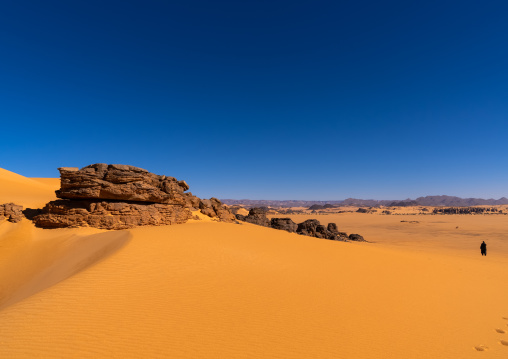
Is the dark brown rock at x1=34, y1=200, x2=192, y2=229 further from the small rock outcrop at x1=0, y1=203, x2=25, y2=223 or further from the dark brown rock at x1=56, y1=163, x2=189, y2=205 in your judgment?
the small rock outcrop at x1=0, y1=203, x2=25, y2=223

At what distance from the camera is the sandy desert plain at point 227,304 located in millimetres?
4559

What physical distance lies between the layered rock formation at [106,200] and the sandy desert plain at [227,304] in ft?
6.02

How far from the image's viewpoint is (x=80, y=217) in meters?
13.4

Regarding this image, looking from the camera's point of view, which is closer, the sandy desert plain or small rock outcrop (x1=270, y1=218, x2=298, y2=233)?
the sandy desert plain

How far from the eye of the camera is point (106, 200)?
1423 centimetres

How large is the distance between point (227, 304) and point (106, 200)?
11238mm

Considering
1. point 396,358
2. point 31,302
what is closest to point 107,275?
point 31,302

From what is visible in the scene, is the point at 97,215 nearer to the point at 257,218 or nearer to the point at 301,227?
the point at 257,218

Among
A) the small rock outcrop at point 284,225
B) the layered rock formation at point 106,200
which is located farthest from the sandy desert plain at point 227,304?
the small rock outcrop at point 284,225

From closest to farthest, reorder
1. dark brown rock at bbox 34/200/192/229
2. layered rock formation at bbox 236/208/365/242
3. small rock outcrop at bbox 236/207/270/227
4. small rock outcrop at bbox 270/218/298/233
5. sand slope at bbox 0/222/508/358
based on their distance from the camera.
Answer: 1. sand slope at bbox 0/222/508/358
2. dark brown rock at bbox 34/200/192/229
3. layered rock formation at bbox 236/208/365/242
4. small rock outcrop at bbox 270/218/298/233
5. small rock outcrop at bbox 236/207/270/227

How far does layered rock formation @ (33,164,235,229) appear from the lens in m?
13.4

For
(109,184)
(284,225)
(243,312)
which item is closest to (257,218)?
(284,225)

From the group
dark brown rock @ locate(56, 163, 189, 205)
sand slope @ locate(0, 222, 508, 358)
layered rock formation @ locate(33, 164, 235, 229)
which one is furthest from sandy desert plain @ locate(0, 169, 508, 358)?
dark brown rock @ locate(56, 163, 189, 205)

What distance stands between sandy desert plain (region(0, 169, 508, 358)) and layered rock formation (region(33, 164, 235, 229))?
183cm
